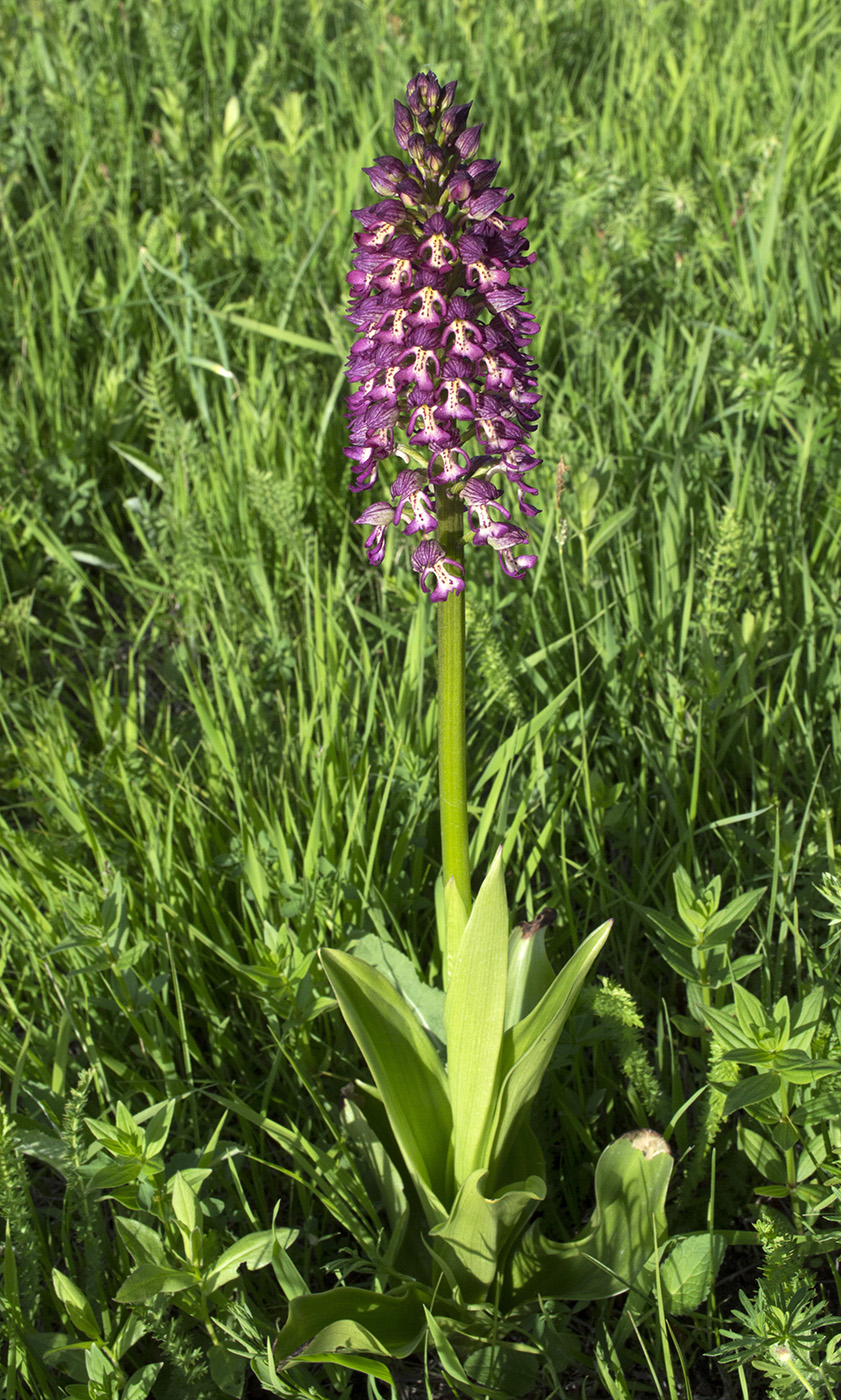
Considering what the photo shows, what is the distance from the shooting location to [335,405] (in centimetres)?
425

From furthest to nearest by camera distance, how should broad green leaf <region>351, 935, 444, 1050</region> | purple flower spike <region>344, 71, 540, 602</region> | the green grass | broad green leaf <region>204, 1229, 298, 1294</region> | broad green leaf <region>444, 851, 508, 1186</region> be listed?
broad green leaf <region>351, 935, 444, 1050</region>, the green grass, broad green leaf <region>204, 1229, 298, 1294</region>, broad green leaf <region>444, 851, 508, 1186</region>, purple flower spike <region>344, 71, 540, 602</region>

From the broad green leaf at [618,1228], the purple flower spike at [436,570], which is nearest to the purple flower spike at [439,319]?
the purple flower spike at [436,570]

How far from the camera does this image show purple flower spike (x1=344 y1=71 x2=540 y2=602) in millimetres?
1672

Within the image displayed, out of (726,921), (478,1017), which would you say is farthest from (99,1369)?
(726,921)

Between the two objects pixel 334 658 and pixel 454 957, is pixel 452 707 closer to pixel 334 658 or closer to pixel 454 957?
pixel 454 957

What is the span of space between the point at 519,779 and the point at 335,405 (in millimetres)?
2077

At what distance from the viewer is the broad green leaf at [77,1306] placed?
1807 millimetres

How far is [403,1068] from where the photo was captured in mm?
1961

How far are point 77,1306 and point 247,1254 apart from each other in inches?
11.7

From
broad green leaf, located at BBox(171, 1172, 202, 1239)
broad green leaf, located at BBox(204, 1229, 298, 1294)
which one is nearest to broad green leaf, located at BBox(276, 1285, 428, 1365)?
broad green leaf, located at BBox(204, 1229, 298, 1294)

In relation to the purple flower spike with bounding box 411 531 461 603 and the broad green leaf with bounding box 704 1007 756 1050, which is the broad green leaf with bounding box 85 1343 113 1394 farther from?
the purple flower spike with bounding box 411 531 461 603

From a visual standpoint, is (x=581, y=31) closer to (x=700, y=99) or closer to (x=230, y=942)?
(x=700, y=99)

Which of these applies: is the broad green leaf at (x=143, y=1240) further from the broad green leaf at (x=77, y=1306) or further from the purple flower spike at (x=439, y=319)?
the purple flower spike at (x=439, y=319)

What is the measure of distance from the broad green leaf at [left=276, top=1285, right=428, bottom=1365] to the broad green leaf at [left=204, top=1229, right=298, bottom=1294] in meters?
0.12
